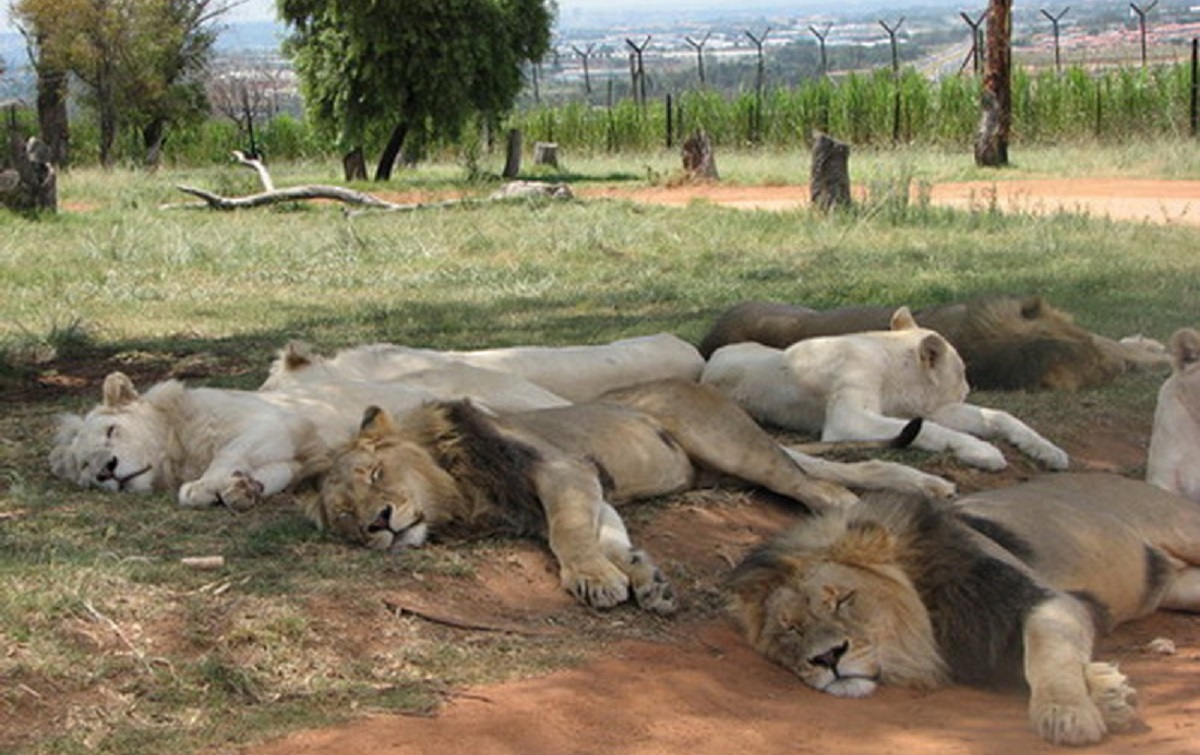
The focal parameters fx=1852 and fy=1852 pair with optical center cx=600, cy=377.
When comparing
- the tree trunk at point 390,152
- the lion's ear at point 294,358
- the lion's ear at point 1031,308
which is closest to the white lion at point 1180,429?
the lion's ear at point 1031,308

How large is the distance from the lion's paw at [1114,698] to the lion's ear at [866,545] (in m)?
A: 0.63

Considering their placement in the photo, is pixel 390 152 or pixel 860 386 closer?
pixel 860 386

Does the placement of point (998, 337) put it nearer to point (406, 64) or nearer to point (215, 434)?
point (215, 434)

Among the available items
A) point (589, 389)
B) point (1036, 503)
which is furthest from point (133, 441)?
point (1036, 503)

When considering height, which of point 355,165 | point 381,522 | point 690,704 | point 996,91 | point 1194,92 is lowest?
point 690,704

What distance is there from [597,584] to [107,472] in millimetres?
1946

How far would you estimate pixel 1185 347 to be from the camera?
20.5 ft

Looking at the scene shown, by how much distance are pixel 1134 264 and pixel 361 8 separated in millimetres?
15987

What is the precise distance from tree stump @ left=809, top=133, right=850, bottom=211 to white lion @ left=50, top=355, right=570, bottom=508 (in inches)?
340

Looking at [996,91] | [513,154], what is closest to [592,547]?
[996,91]

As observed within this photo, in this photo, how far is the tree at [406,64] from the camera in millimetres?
25656

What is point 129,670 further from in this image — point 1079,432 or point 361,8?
point 361,8

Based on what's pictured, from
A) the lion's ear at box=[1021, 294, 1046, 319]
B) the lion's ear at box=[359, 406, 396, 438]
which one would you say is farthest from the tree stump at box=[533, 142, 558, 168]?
the lion's ear at box=[359, 406, 396, 438]

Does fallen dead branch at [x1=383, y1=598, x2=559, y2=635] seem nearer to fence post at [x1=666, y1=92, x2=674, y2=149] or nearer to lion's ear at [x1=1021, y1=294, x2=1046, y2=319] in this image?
lion's ear at [x1=1021, y1=294, x2=1046, y2=319]
